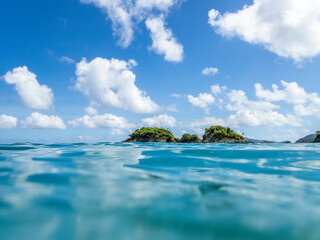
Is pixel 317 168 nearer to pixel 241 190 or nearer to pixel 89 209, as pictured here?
pixel 241 190

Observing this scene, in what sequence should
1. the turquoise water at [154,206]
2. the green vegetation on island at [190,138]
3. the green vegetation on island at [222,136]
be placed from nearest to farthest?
the turquoise water at [154,206] < the green vegetation on island at [222,136] < the green vegetation on island at [190,138]

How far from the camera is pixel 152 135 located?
77.4m

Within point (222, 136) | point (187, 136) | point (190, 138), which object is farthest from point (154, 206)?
point (187, 136)

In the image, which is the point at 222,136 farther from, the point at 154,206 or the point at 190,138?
the point at 154,206

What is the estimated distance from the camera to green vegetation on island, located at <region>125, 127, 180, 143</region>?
76.6 metres

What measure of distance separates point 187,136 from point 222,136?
577 inches

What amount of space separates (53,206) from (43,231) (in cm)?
62

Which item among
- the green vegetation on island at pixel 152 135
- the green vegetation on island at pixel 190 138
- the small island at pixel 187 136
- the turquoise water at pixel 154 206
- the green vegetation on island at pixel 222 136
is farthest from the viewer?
the green vegetation on island at pixel 190 138

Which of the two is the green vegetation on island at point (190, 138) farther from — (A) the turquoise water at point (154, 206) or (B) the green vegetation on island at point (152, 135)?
(A) the turquoise water at point (154, 206)

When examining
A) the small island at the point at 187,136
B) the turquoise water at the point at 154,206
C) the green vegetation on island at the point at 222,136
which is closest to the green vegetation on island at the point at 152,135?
the small island at the point at 187,136

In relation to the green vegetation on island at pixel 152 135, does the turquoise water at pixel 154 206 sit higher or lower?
lower

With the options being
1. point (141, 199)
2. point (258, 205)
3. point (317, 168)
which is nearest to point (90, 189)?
point (141, 199)

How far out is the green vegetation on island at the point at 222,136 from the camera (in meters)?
73.2

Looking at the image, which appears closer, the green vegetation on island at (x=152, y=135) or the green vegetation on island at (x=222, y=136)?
the green vegetation on island at (x=222, y=136)
